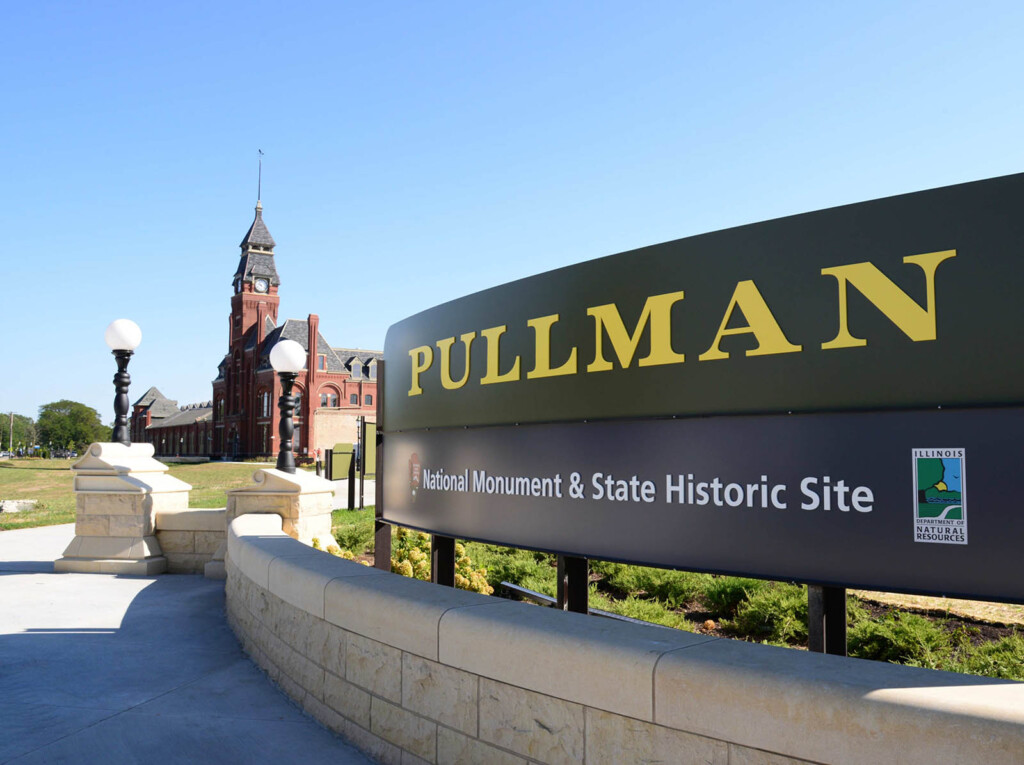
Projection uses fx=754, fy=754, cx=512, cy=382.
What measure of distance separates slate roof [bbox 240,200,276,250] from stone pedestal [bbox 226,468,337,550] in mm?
76844

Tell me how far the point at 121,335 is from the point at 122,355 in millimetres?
320

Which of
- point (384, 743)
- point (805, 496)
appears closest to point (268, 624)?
point (384, 743)

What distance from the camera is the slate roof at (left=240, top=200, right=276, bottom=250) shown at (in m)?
81.1

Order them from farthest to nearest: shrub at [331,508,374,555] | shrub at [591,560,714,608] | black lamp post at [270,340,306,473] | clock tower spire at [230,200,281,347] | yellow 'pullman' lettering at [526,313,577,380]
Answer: clock tower spire at [230,200,281,347] → shrub at [331,508,374,555] → black lamp post at [270,340,306,473] → shrub at [591,560,714,608] → yellow 'pullman' lettering at [526,313,577,380]

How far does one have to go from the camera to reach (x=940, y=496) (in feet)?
9.78

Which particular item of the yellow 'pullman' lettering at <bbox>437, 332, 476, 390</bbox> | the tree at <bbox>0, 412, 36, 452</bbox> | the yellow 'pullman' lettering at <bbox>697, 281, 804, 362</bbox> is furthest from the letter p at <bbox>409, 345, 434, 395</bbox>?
the tree at <bbox>0, 412, 36, 452</bbox>

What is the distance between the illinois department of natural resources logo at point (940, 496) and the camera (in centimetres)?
294

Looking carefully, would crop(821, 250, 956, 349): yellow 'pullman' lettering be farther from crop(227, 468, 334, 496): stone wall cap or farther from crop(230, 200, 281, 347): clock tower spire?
crop(230, 200, 281, 347): clock tower spire

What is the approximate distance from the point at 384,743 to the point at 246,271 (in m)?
79.9

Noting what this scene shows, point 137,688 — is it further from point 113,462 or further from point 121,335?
point 121,335

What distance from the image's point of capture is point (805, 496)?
331cm

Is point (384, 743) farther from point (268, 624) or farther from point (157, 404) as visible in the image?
point (157, 404)

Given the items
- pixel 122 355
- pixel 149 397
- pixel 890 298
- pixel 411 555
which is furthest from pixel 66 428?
pixel 890 298

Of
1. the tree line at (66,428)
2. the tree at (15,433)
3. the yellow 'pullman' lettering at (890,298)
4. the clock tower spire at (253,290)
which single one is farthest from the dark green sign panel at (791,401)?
the tree at (15,433)
